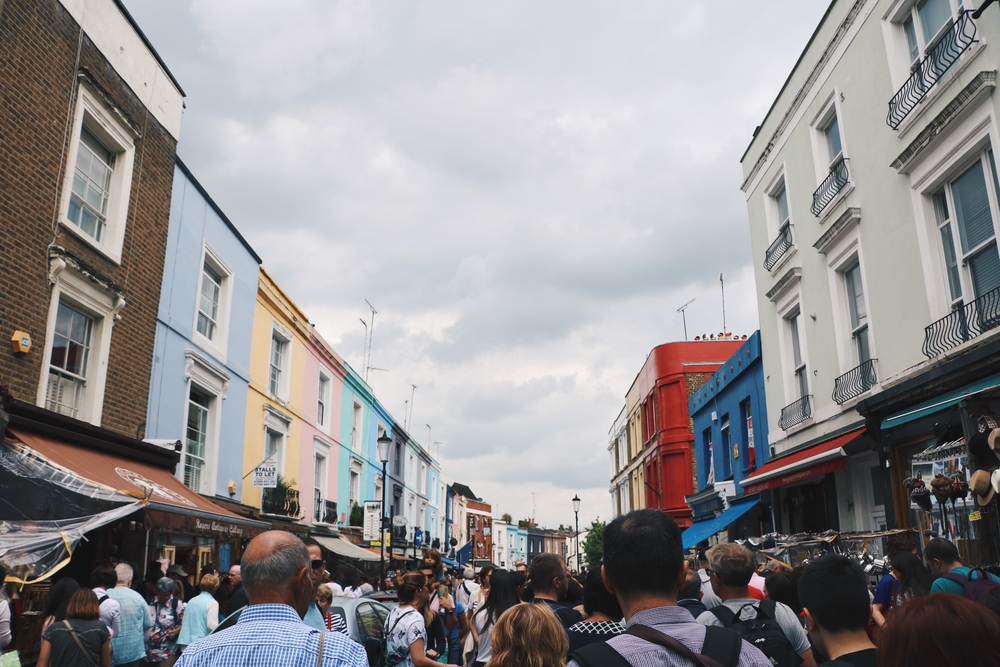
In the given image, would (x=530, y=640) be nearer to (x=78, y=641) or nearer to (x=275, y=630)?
(x=275, y=630)

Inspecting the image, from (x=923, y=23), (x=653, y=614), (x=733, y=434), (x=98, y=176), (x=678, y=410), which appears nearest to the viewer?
(x=653, y=614)

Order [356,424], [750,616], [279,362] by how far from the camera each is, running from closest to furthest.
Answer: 1. [750,616]
2. [279,362]
3. [356,424]

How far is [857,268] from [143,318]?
1221 cm

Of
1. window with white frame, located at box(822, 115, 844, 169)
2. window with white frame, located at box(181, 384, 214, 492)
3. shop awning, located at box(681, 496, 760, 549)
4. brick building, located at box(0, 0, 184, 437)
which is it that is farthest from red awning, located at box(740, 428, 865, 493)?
window with white frame, located at box(181, 384, 214, 492)

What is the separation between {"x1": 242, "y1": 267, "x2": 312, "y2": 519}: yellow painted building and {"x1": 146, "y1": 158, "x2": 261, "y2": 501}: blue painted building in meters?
0.59

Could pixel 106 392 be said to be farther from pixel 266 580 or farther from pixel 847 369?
pixel 847 369

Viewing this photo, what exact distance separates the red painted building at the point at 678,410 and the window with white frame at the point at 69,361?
2290 centimetres

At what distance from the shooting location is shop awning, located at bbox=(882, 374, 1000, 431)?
823cm

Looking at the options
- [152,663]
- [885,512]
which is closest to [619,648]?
[152,663]

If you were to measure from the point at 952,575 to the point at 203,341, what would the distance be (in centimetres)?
1428

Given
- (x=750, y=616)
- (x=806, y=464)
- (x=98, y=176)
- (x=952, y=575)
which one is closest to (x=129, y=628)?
(x=750, y=616)

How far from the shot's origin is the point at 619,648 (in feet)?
7.68

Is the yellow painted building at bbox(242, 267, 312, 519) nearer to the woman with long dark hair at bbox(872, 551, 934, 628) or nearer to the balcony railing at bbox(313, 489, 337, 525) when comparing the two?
the balcony railing at bbox(313, 489, 337, 525)

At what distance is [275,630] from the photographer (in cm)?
266
